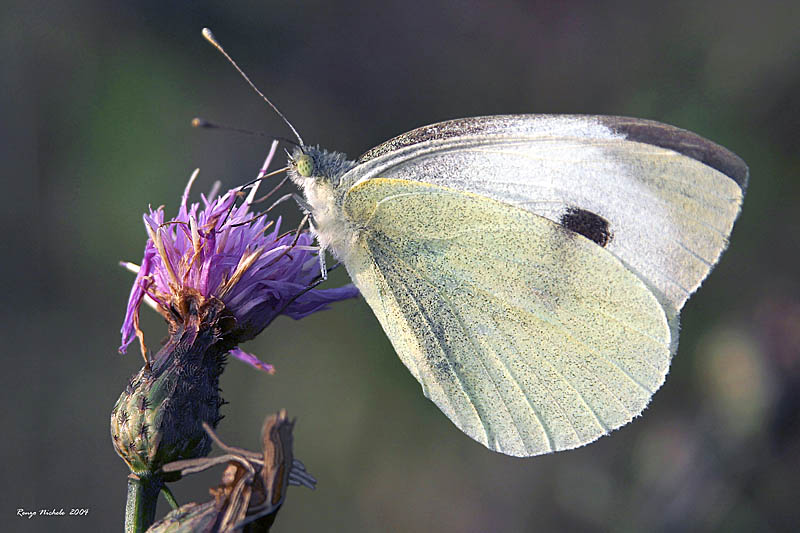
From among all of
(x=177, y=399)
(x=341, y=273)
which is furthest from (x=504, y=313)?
(x=341, y=273)

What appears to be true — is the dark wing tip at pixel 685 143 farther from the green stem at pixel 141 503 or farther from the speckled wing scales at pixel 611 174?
the green stem at pixel 141 503

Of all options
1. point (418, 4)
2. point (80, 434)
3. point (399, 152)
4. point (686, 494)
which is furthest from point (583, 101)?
point (80, 434)

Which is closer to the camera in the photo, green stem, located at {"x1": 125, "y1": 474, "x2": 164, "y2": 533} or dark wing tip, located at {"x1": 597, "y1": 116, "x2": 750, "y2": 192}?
green stem, located at {"x1": 125, "y1": 474, "x2": 164, "y2": 533}

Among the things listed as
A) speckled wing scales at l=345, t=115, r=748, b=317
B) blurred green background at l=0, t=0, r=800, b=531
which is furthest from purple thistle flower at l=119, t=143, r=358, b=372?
blurred green background at l=0, t=0, r=800, b=531

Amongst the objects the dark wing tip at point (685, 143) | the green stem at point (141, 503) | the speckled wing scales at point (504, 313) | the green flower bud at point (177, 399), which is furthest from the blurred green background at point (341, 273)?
the green stem at point (141, 503)

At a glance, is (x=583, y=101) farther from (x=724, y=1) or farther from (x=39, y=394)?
(x=39, y=394)

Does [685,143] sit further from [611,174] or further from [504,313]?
[504,313]

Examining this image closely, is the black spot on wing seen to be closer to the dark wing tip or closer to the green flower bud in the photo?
the dark wing tip
